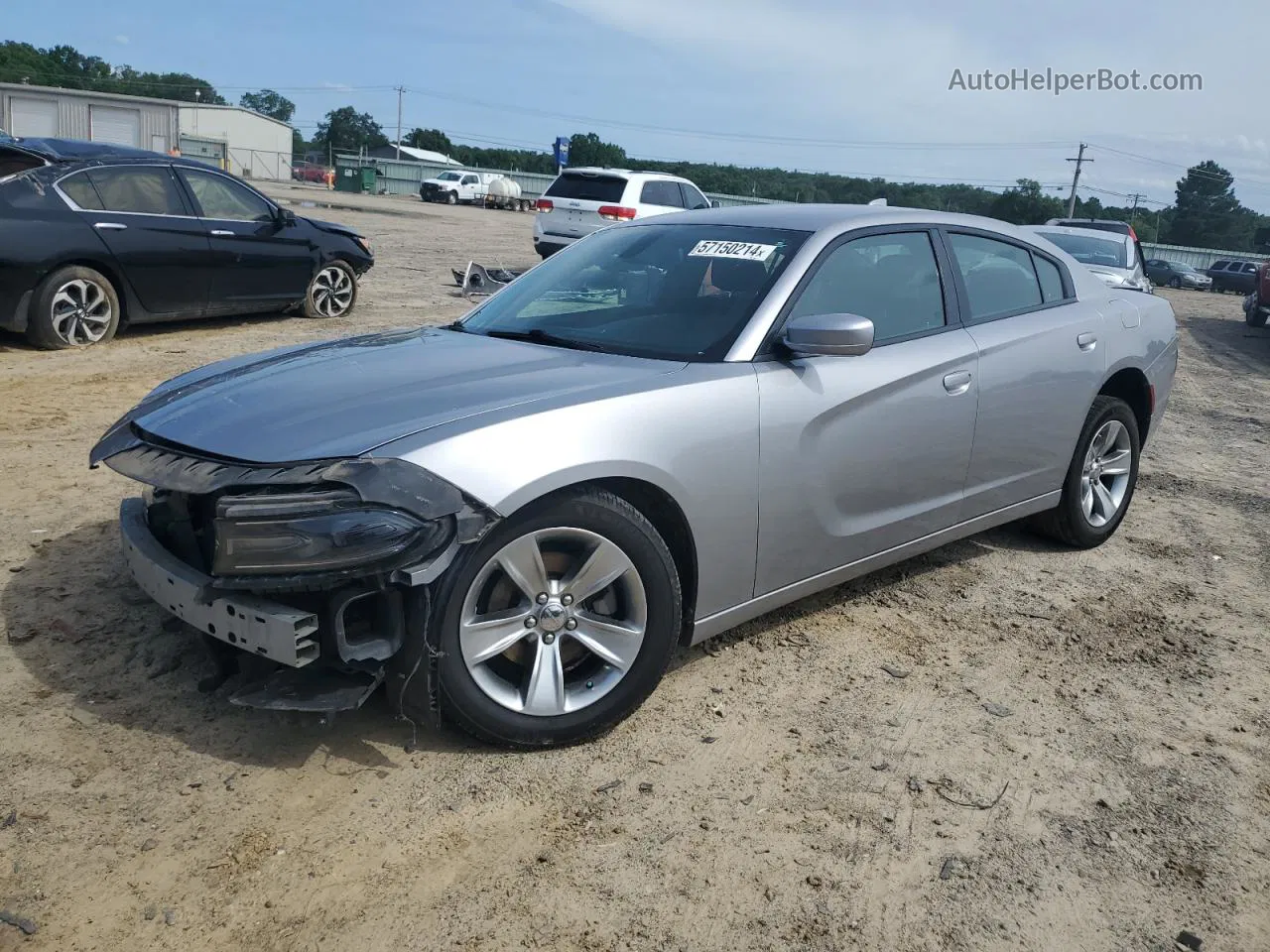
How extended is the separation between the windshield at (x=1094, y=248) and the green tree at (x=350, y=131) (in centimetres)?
10991

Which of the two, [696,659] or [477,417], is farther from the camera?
[696,659]

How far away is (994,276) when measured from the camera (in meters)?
4.72

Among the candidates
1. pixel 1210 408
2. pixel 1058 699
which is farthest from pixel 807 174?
pixel 1058 699

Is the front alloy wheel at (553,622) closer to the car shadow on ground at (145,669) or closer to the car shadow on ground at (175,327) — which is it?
the car shadow on ground at (145,669)

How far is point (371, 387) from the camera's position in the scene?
3.35 m

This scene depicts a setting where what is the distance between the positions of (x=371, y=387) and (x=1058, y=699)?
102 inches

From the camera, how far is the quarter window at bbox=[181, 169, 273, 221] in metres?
9.52

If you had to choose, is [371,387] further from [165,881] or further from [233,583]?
[165,881]

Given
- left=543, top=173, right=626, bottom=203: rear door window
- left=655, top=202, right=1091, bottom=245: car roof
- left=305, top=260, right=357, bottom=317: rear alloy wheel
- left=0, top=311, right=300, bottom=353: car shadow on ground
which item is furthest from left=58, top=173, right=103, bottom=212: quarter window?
left=543, top=173, right=626, bottom=203: rear door window

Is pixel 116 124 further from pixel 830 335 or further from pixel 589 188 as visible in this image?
pixel 830 335

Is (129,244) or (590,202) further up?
(590,202)

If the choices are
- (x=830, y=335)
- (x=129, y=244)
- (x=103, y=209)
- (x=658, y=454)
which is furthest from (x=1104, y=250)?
(x=658, y=454)

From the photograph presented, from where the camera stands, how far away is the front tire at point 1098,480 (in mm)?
5109

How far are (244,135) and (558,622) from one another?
75.7 m
